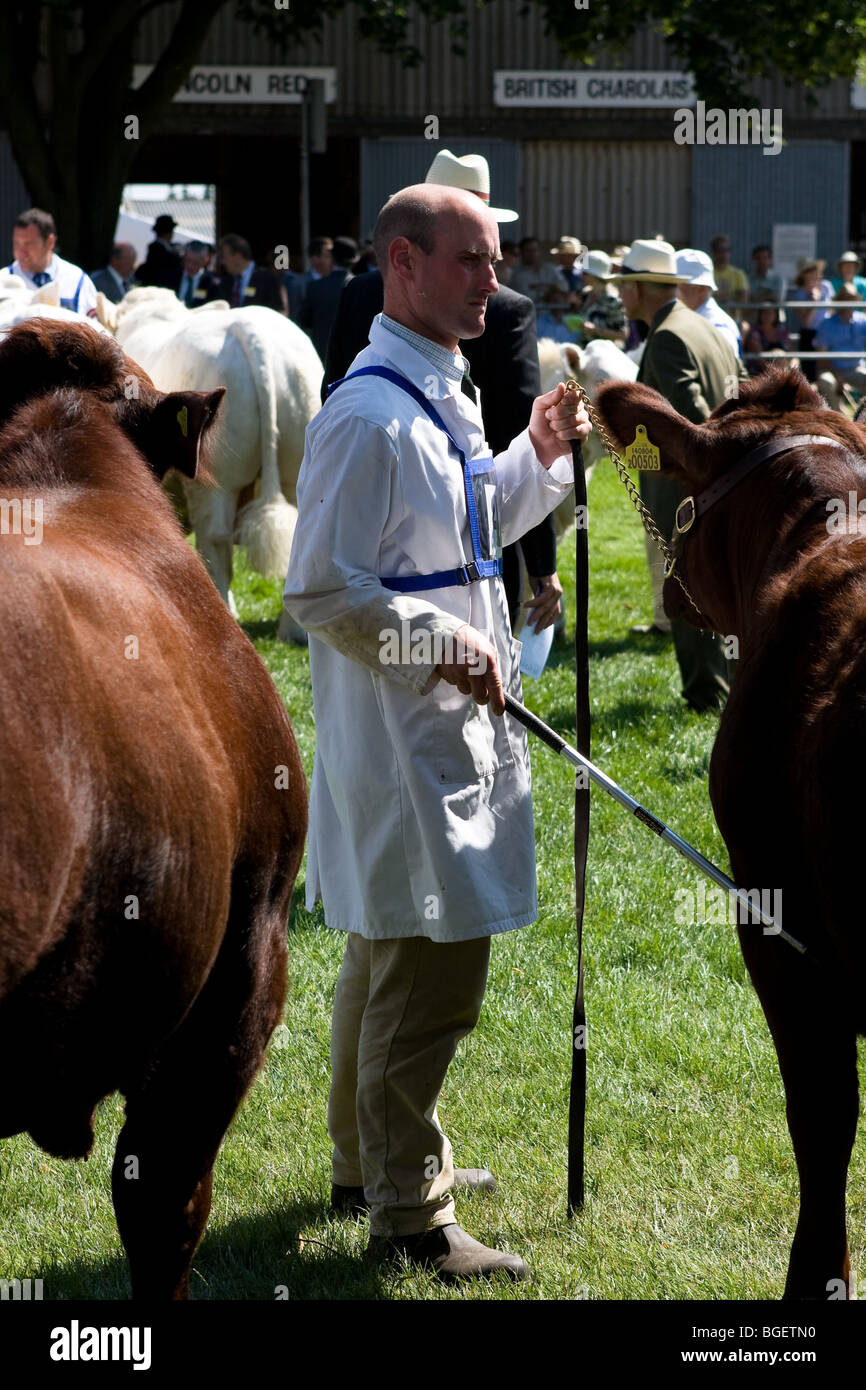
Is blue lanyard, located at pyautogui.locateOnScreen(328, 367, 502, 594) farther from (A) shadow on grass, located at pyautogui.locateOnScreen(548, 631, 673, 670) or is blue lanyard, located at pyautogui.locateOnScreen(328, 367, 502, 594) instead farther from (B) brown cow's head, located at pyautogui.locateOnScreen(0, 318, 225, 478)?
(A) shadow on grass, located at pyautogui.locateOnScreen(548, 631, 673, 670)

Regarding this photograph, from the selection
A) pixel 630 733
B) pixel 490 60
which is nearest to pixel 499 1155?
pixel 630 733

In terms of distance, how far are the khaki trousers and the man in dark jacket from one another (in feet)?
6.29

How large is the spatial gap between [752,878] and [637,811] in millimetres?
373

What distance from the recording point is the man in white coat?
3168 mm

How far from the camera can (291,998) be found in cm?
482

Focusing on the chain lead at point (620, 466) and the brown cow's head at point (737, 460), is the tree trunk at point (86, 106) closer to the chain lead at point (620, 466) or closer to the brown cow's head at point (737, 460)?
the chain lead at point (620, 466)

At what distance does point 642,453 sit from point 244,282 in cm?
1427

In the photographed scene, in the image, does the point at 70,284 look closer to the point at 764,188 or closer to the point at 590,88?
the point at 590,88

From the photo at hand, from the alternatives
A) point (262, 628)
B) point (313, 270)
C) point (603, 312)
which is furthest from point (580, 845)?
point (313, 270)

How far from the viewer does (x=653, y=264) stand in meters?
8.78

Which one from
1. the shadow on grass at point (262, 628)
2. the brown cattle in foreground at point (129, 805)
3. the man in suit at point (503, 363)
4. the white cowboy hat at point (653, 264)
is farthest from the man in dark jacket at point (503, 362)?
the shadow on grass at point (262, 628)

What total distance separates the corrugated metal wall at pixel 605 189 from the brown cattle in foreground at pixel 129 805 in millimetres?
25312

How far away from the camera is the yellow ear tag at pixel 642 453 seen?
3586 mm
